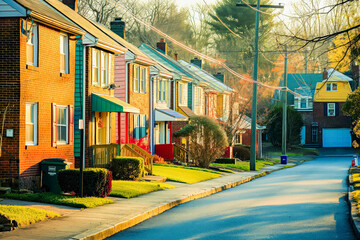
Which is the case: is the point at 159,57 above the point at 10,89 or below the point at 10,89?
above

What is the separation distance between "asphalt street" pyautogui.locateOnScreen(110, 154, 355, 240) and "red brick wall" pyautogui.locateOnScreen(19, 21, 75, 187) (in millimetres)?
5351

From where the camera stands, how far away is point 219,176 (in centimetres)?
3122

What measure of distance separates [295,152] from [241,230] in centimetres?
5770

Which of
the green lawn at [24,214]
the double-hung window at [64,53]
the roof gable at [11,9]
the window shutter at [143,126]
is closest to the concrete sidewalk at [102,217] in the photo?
the green lawn at [24,214]

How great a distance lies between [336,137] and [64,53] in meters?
59.2

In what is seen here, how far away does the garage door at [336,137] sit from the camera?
2943 inches

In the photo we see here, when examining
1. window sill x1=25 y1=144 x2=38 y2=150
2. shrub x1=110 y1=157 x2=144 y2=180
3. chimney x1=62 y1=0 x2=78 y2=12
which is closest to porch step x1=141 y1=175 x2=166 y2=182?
shrub x1=110 y1=157 x2=144 y2=180

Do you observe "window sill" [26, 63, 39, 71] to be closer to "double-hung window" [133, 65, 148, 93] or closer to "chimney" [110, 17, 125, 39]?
"double-hung window" [133, 65, 148, 93]

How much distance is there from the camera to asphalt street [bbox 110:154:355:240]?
11.9 meters

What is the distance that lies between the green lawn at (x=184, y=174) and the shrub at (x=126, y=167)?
2.76m

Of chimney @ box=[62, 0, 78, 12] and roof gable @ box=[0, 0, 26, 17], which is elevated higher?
chimney @ box=[62, 0, 78, 12]

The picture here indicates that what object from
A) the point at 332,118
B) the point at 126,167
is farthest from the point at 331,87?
the point at 126,167

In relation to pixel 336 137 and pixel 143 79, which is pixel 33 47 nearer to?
pixel 143 79

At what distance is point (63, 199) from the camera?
15914 millimetres
